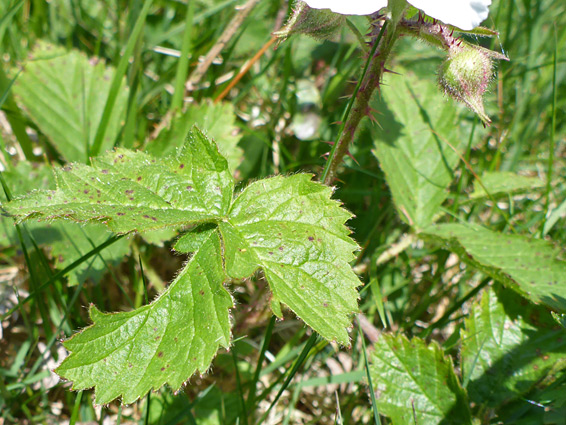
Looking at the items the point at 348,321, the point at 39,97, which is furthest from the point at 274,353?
the point at 39,97

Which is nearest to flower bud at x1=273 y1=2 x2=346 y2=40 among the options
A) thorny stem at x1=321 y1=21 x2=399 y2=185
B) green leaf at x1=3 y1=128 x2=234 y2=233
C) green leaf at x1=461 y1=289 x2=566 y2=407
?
thorny stem at x1=321 y1=21 x2=399 y2=185

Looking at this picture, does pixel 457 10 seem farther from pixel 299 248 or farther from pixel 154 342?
pixel 154 342

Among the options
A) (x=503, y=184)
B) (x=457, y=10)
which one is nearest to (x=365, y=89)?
(x=457, y=10)

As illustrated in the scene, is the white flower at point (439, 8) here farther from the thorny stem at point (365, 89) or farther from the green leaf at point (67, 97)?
the green leaf at point (67, 97)

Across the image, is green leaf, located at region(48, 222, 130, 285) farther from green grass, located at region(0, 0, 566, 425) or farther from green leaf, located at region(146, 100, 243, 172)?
green leaf, located at region(146, 100, 243, 172)

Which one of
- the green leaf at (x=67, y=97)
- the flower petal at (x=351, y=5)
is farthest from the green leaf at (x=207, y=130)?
the flower petal at (x=351, y=5)

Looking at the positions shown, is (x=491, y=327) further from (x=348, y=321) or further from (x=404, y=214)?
(x=348, y=321)
